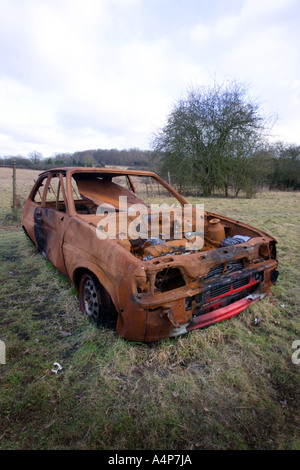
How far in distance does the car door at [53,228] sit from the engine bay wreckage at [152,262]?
0.04 ft

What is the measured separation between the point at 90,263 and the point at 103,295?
32 centimetres

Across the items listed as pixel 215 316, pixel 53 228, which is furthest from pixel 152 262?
pixel 53 228

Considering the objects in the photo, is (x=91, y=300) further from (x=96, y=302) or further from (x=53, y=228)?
(x=53, y=228)

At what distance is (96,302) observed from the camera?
8.09 ft

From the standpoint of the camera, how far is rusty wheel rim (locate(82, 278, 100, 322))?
245cm

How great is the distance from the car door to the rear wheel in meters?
0.45

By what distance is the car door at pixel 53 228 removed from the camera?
302 cm

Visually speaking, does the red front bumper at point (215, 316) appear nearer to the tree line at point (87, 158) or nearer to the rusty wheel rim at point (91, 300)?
the rusty wheel rim at point (91, 300)

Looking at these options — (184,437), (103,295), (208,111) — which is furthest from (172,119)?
(184,437)

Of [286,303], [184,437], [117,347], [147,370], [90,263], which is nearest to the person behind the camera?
[184,437]

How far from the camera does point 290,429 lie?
162 cm

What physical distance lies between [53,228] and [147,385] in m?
2.17
